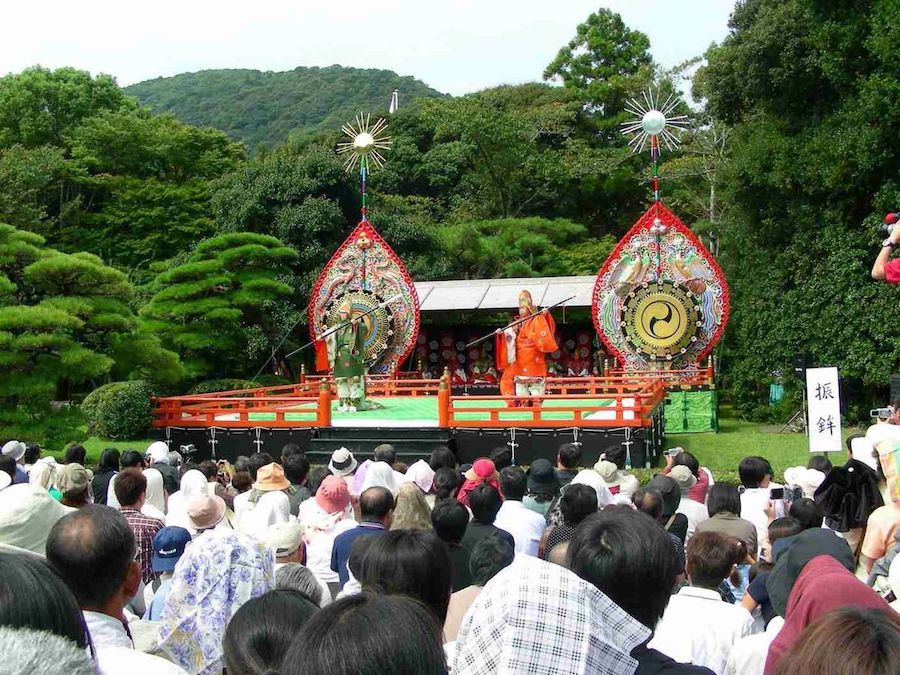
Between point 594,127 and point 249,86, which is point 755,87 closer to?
point 594,127

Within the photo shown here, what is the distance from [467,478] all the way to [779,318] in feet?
41.1

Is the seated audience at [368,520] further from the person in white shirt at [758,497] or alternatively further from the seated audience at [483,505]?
the person in white shirt at [758,497]

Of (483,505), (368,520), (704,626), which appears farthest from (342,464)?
(704,626)

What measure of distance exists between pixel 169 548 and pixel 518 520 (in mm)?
1981

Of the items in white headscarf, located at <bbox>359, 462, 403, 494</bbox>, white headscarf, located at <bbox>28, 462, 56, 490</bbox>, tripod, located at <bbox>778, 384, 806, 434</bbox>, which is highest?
white headscarf, located at <bbox>28, 462, 56, 490</bbox>

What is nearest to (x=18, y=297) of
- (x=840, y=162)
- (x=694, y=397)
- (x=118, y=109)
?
(x=694, y=397)

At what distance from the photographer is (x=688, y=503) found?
575cm

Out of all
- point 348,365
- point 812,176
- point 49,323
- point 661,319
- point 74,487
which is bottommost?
point 74,487

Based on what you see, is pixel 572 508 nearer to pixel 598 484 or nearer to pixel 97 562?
pixel 598 484

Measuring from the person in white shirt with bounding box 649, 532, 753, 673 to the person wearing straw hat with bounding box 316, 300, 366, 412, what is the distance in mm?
11850

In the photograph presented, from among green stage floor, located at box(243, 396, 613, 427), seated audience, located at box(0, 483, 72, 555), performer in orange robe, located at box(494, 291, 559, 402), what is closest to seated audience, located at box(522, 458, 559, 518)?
seated audience, located at box(0, 483, 72, 555)

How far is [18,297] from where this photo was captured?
1205 centimetres

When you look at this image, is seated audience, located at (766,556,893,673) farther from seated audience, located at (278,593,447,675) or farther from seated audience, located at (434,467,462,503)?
seated audience, located at (434,467,462,503)

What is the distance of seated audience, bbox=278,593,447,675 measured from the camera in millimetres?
1639
